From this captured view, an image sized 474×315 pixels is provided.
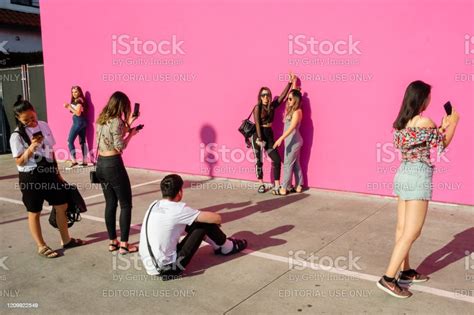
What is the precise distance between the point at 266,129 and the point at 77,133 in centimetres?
503

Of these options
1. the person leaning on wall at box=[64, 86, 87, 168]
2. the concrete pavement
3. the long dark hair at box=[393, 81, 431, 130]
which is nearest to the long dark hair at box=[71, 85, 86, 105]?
the person leaning on wall at box=[64, 86, 87, 168]

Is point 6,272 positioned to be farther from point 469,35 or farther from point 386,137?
point 469,35

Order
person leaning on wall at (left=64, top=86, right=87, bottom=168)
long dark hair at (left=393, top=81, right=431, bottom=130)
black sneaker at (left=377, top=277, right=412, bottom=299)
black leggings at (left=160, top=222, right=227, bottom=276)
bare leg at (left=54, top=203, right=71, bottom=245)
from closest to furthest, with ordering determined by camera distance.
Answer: long dark hair at (left=393, top=81, right=431, bottom=130) < black sneaker at (left=377, top=277, right=412, bottom=299) < black leggings at (left=160, top=222, right=227, bottom=276) < bare leg at (left=54, top=203, right=71, bottom=245) < person leaning on wall at (left=64, top=86, right=87, bottom=168)

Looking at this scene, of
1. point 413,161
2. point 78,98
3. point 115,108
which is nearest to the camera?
point 413,161

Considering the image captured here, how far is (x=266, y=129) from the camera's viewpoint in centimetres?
782

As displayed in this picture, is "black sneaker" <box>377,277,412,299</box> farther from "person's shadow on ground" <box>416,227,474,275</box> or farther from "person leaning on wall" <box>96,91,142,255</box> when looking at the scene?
"person leaning on wall" <box>96,91,142,255</box>

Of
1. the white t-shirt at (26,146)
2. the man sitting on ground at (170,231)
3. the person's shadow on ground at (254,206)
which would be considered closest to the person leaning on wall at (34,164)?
the white t-shirt at (26,146)

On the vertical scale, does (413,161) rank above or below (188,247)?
above

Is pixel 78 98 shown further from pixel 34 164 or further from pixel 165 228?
pixel 165 228

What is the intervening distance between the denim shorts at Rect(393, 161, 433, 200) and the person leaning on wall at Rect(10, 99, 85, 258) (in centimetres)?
359

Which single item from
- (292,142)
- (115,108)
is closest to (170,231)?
(115,108)

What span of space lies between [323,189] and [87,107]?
588 cm

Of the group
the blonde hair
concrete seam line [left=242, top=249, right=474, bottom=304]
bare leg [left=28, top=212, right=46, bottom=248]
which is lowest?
concrete seam line [left=242, top=249, right=474, bottom=304]

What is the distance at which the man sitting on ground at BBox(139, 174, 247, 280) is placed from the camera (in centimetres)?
442
